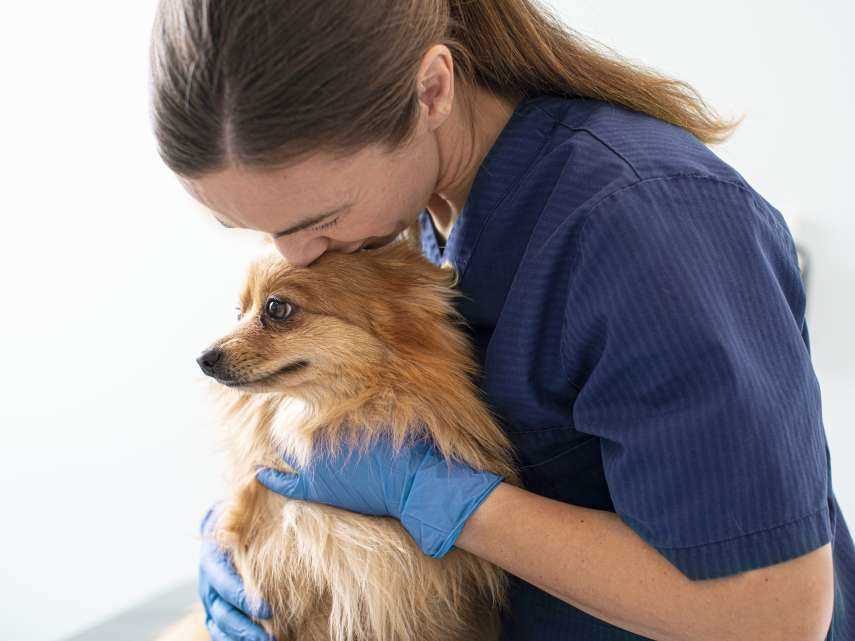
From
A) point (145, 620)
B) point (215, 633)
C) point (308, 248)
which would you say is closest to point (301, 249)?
point (308, 248)

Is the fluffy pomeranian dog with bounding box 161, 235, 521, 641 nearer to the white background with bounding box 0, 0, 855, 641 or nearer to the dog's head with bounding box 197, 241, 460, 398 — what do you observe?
the dog's head with bounding box 197, 241, 460, 398

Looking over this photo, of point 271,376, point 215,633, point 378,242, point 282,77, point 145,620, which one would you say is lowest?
point 145,620

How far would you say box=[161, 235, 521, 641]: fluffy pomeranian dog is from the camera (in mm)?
1002

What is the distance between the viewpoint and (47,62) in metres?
1.55

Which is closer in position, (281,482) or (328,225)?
(328,225)

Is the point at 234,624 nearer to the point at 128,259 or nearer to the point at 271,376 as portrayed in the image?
the point at 271,376

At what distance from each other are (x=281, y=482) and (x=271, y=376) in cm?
15

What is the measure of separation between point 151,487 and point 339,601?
1.01m

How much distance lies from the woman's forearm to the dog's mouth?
290 millimetres

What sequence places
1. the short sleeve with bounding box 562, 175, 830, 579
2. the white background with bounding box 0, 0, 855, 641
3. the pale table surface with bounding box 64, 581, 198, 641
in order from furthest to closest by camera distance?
the white background with bounding box 0, 0, 855, 641 < the pale table surface with bounding box 64, 581, 198, 641 < the short sleeve with bounding box 562, 175, 830, 579

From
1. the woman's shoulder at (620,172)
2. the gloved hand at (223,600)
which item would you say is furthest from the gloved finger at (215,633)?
the woman's shoulder at (620,172)

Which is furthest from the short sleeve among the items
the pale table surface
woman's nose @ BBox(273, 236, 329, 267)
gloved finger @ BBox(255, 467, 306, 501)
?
the pale table surface

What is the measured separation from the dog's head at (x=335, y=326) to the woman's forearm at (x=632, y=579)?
23cm

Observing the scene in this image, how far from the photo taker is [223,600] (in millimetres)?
1105
